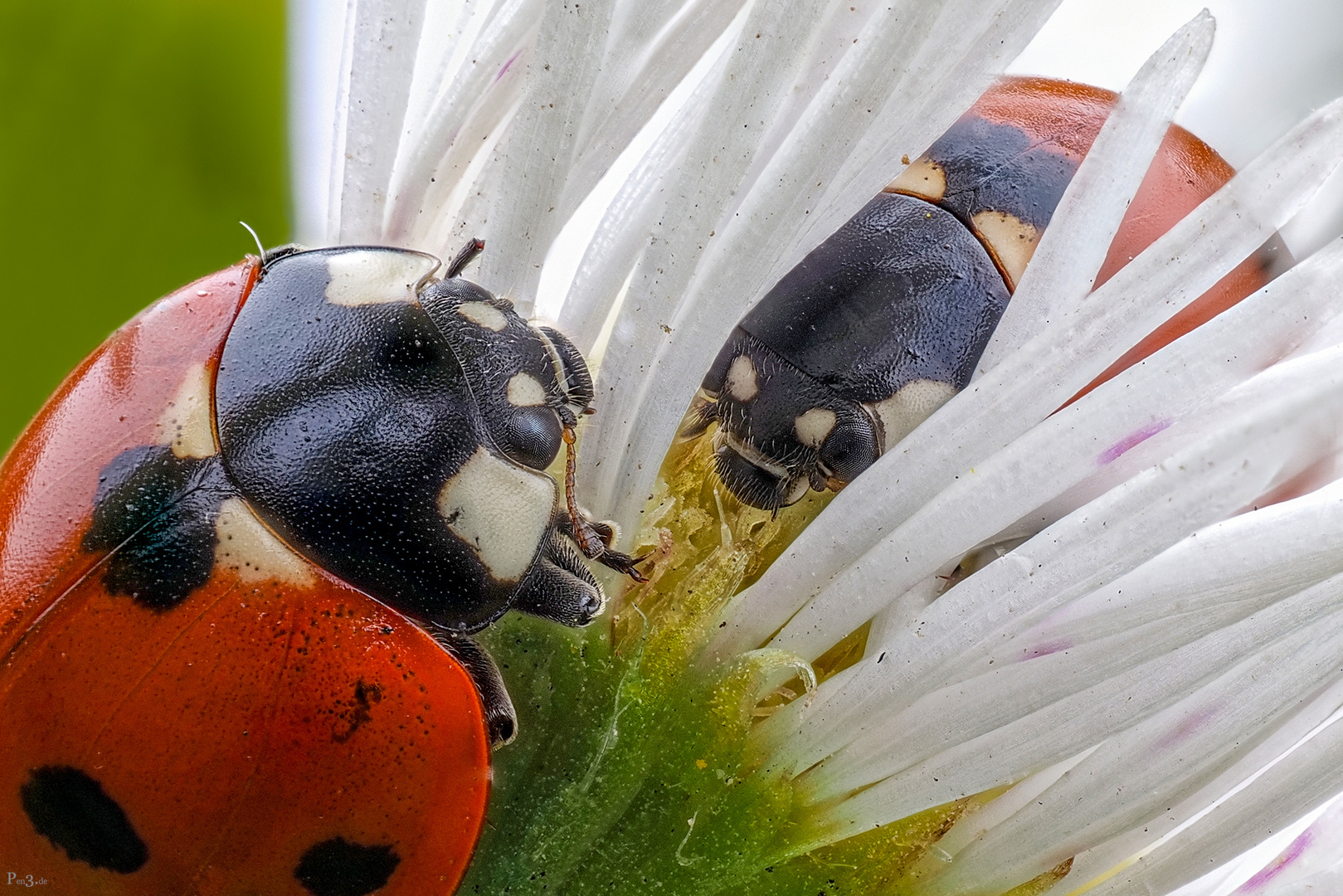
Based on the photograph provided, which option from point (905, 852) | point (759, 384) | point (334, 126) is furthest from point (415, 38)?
point (905, 852)

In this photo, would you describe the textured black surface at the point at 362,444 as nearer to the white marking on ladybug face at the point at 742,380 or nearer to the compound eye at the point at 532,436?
the compound eye at the point at 532,436

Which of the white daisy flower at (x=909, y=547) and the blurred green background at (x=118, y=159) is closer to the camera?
the white daisy flower at (x=909, y=547)

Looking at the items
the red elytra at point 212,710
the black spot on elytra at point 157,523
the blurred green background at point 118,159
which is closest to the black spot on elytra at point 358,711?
the red elytra at point 212,710

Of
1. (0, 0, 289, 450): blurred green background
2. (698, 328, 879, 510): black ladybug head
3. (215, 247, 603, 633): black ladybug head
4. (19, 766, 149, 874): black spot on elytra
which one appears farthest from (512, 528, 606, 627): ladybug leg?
(0, 0, 289, 450): blurred green background

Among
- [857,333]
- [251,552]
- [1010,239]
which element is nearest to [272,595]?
[251,552]

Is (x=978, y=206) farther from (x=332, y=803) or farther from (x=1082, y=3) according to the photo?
(x=1082, y=3)

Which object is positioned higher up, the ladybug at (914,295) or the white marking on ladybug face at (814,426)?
the ladybug at (914,295)
